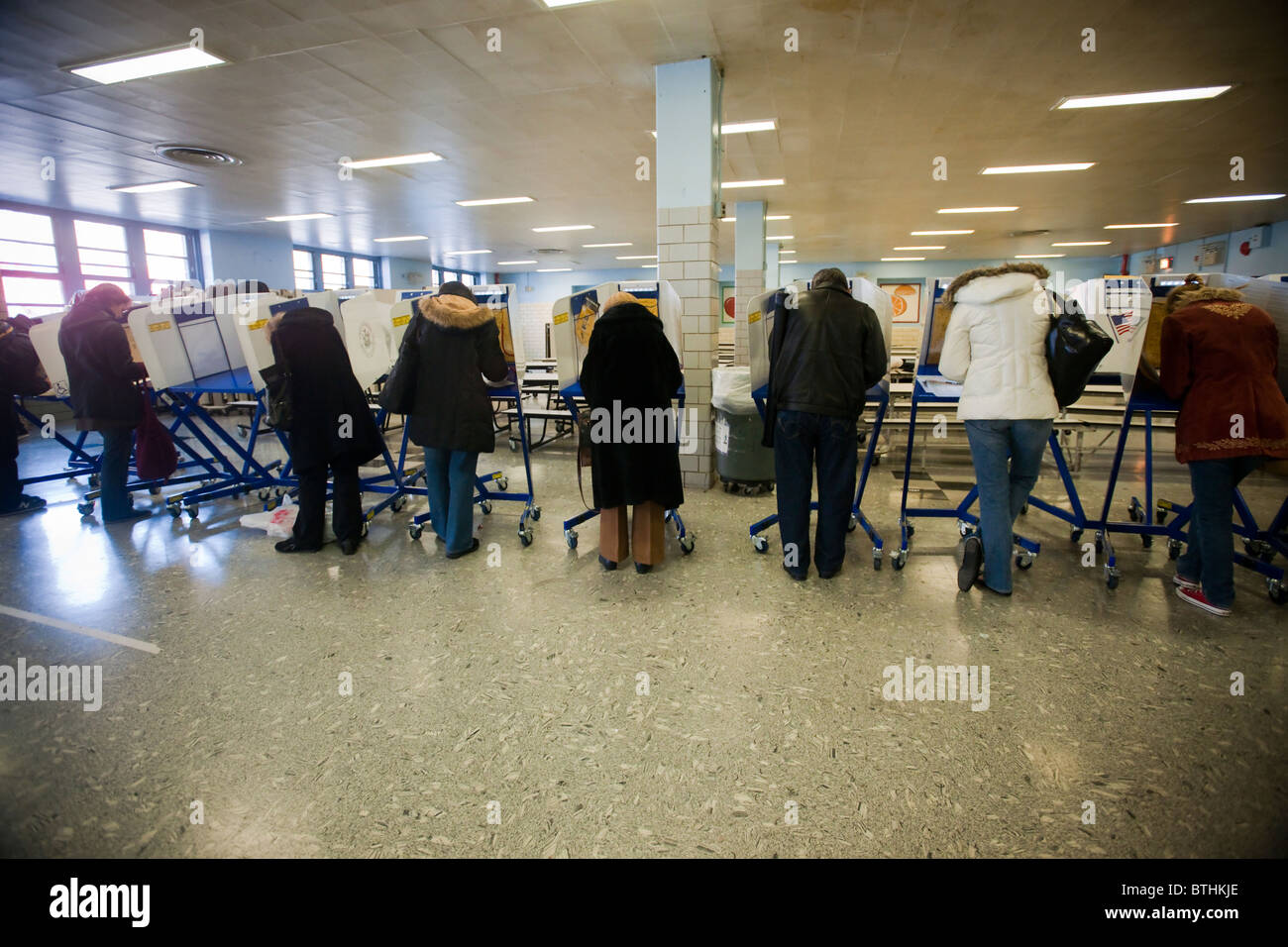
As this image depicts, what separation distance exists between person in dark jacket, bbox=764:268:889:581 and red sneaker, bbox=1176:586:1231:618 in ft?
5.54

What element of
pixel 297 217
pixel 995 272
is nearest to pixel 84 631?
pixel 995 272

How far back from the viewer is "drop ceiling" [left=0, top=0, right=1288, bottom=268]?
4215 mm

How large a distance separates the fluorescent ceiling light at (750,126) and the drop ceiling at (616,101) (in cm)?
20

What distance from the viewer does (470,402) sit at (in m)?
3.47

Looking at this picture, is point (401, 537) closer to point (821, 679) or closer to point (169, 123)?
point (821, 679)

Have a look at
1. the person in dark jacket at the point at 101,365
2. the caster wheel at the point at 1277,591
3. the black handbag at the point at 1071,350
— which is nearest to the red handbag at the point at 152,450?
the person in dark jacket at the point at 101,365

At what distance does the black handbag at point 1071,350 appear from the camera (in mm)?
2680

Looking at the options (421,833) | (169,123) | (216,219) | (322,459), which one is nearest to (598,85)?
(322,459)

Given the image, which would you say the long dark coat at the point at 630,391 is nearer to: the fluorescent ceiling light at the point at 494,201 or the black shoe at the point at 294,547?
the black shoe at the point at 294,547

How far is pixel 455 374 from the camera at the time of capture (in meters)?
3.48

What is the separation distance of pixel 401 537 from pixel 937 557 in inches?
138

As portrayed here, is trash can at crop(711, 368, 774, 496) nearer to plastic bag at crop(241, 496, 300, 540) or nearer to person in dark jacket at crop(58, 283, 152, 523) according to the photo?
plastic bag at crop(241, 496, 300, 540)

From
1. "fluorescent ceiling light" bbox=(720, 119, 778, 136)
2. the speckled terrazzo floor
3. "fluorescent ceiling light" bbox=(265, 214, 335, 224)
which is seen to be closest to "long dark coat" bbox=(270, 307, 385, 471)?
the speckled terrazzo floor
